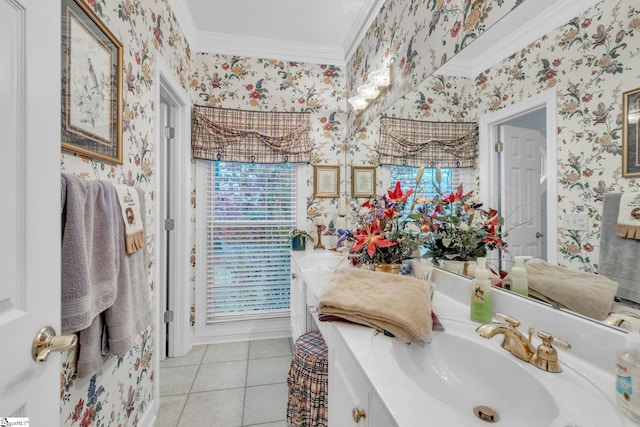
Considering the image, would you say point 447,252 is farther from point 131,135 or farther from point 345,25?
point 345,25

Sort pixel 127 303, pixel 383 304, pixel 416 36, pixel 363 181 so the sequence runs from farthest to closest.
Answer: pixel 363 181 < pixel 416 36 < pixel 127 303 < pixel 383 304

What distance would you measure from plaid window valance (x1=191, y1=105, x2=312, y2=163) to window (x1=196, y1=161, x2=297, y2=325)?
0.36 feet

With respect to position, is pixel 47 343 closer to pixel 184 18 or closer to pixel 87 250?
pixel 87 250

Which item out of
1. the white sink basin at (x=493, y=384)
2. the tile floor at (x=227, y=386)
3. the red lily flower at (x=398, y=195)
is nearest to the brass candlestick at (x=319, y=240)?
the tile floor at (x=227, y=386)

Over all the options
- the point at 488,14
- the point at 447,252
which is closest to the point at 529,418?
the point at 447,252

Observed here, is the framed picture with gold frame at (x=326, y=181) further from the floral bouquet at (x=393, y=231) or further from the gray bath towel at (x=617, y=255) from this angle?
the gray bath towel at (x=617, y=255)

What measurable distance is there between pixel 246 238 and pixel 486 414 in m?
2.26

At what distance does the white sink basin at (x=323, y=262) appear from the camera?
1.98 metres

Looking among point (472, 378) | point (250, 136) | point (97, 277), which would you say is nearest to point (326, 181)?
point (250, 136)

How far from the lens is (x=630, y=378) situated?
551mm

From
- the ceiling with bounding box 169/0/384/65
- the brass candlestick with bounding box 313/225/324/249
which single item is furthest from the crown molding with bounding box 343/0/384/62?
the brass candlestick with bounding box 313/225/324/249

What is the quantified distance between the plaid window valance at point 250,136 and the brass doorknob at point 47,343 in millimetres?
2004

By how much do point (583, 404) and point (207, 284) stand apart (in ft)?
8.39

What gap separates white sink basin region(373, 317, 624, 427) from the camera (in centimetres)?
57
